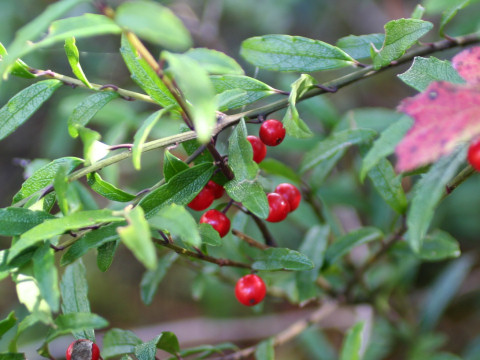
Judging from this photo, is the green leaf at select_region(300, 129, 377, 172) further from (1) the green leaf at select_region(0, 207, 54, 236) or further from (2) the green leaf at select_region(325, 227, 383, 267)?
(1) the green leaf at select_region(0, 207, 54, 236)

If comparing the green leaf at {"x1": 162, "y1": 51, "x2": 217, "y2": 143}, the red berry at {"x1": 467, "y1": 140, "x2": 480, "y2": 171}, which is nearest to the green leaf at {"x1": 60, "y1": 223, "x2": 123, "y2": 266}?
the green leaf at {"x1": 162, "y1": 51, "x2": 217, "y2": 143}

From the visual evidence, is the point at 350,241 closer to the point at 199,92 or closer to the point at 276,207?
the point at 276,207

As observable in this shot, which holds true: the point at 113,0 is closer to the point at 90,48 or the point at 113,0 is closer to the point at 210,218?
the point at 90,48

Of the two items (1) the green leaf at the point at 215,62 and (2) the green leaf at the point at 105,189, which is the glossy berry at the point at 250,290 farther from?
(1) the green leaf at the point at 215,62

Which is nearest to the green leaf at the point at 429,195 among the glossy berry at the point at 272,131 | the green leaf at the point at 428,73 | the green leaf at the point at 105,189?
the green leaf at the point at 428,73

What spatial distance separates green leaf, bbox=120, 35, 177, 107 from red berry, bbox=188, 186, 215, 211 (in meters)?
0.19

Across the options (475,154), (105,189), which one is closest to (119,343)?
(105,189)

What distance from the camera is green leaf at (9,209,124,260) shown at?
2.52ft

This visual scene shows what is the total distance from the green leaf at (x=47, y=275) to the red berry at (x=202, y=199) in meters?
0.30

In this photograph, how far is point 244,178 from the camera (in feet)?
3.07

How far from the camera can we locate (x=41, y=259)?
2.69 feet

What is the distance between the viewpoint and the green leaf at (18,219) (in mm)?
858

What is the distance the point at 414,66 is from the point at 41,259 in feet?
2.52

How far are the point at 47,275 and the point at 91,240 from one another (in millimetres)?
114
